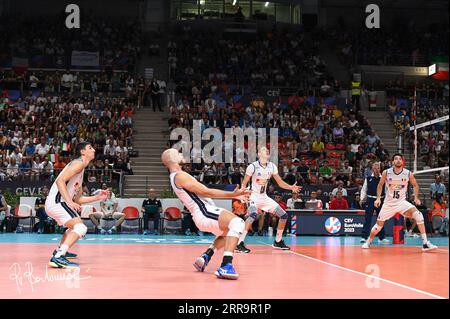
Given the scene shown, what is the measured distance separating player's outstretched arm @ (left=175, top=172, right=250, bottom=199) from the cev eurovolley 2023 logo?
12.8 m

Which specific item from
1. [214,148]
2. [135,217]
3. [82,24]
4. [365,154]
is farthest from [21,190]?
[82,24]

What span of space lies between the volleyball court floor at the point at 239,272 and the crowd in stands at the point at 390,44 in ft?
90.2

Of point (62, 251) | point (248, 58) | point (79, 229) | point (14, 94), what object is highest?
point (248, 58)

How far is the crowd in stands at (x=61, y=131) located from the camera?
26.0m

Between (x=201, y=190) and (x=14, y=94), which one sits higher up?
(x=14, y=94)

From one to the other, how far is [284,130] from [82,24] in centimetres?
1699

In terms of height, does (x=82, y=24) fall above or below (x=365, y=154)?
above

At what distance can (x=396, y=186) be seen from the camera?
15.1 meters

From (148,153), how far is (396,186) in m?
16.9

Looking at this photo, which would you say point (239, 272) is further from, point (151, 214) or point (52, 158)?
point (52, 158)

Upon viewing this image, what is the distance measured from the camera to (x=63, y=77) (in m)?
34.6

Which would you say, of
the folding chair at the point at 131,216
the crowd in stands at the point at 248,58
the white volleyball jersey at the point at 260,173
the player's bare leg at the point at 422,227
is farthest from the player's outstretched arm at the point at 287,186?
the crowd in stands at the point at 248,58

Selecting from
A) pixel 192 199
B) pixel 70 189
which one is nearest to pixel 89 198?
pixel 70 189
